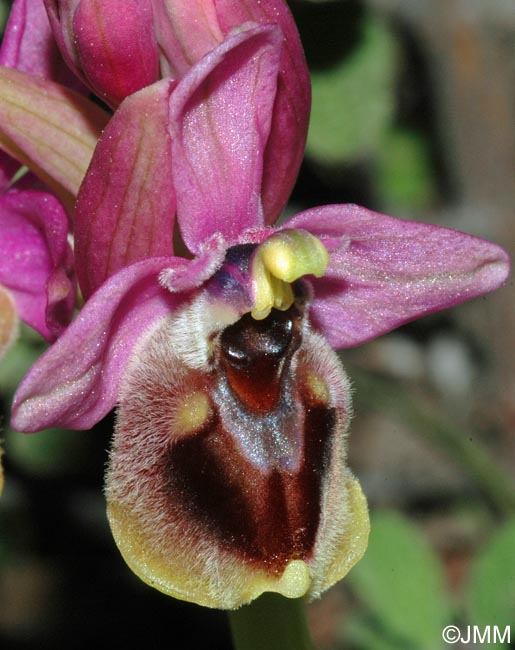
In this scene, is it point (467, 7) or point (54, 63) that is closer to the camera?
point (54, 63)

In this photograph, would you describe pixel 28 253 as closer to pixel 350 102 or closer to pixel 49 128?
pixel 49 128

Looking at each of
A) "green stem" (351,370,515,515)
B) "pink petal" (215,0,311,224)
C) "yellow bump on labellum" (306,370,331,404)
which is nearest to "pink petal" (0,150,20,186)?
"pink petal" (215,0,311,224)

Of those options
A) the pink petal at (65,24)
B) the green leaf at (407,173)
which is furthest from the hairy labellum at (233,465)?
the green leaf at (407,173)

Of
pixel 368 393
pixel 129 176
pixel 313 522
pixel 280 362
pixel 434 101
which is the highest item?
pixel 129 176

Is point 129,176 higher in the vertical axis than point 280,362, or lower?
higher

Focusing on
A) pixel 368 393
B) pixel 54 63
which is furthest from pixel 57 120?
pixel 368 393

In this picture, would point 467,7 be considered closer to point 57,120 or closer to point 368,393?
point 368,393
